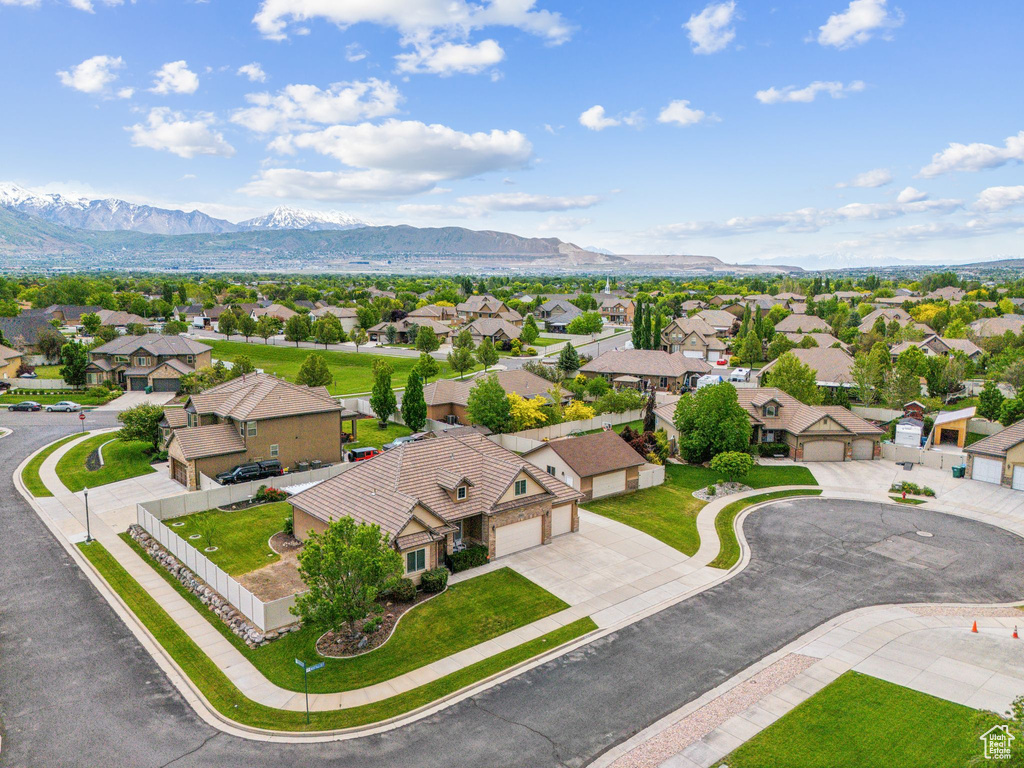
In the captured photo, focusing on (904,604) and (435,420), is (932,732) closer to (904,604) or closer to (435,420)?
(904,604)

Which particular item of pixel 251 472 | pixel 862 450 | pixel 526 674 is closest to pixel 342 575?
pixel 526 674

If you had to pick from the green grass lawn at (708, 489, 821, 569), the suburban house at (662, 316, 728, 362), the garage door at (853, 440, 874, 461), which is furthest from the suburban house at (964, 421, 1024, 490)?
the suburban house at (662, 316, 728, 362)

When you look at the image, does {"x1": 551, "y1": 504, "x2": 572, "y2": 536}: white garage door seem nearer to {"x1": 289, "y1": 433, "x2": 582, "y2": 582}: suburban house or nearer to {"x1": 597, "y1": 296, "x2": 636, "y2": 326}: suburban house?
{"x1": 289, "y1": 433, "x2": 582, "y2": 582}: suburban house

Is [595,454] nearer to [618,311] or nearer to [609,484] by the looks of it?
[609,484]

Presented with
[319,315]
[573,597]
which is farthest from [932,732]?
[319,315]

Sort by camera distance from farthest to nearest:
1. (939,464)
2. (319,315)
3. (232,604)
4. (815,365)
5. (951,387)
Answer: (319,315) < (815,365) < (951,387) < (939,464) < (232,604)

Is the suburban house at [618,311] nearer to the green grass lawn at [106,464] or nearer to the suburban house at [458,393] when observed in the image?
the suburban house at [458,393]
